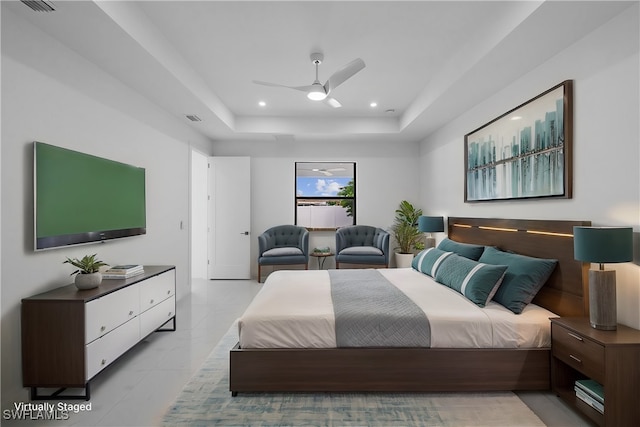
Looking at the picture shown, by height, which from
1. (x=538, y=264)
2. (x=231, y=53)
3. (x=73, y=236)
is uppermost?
(x=231, y=53)

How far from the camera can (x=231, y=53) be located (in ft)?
10.8

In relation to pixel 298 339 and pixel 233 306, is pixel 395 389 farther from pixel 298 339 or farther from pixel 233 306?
pixel 233 306

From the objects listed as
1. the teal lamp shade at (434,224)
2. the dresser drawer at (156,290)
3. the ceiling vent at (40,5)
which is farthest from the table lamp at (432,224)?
the ceiling vent at (40,5)

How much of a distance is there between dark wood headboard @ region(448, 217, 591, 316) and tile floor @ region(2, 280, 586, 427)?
27.1 inches

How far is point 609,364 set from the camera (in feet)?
5.85

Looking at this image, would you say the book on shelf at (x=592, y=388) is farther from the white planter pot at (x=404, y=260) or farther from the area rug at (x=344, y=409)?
the white planter pot at (x=404, y=260)

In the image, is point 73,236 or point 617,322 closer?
point 617,322

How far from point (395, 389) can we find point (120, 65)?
3.42 m

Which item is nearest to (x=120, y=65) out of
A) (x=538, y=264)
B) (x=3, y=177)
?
(x=3, y=177)

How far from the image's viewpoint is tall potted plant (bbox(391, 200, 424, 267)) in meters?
6.02

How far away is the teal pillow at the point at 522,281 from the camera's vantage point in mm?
2486

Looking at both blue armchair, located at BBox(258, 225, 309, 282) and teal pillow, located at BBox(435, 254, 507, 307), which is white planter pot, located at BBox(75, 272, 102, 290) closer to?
teal pillow, located at BBox(435, 254, 507, 307)

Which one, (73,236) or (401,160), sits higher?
(401,160)

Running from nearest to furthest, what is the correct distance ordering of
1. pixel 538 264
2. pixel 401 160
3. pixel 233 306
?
pixel 538 264 → pixel 233 306 → pixel 401 160
